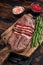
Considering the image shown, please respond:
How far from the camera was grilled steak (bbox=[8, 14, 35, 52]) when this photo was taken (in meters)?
2.80

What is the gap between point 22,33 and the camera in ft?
9.78

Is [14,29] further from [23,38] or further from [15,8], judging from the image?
[15,8]

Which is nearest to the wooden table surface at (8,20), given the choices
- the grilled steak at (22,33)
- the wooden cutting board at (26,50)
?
the wooden cutting board at (26,50)

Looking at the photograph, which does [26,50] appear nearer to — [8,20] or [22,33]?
[22,33]

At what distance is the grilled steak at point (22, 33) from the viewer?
9.17 ft

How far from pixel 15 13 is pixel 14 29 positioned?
1.63 feet

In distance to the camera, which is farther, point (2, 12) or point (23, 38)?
point (2, 12)

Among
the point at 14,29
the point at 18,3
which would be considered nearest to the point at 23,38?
the point at 14,29

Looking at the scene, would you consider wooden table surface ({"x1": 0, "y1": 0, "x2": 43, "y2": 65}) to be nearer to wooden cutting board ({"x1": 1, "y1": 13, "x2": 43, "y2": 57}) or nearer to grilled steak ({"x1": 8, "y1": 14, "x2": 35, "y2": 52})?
wooden cutting board ({"x1": 1, "y1": 13, "x2": 43, "y2": 57})

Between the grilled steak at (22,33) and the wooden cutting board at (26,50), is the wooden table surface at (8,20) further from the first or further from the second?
the grilled steak at (22,33)

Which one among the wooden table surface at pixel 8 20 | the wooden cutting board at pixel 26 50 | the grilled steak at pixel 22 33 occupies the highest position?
the grilled steak at pixel 22 33

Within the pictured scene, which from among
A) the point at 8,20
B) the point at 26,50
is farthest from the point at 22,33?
the point at 8,20

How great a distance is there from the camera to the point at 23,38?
2.88m

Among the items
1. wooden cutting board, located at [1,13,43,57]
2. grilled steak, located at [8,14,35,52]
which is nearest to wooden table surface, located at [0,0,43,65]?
wooden cutting board, located at [1,13,43,57]
